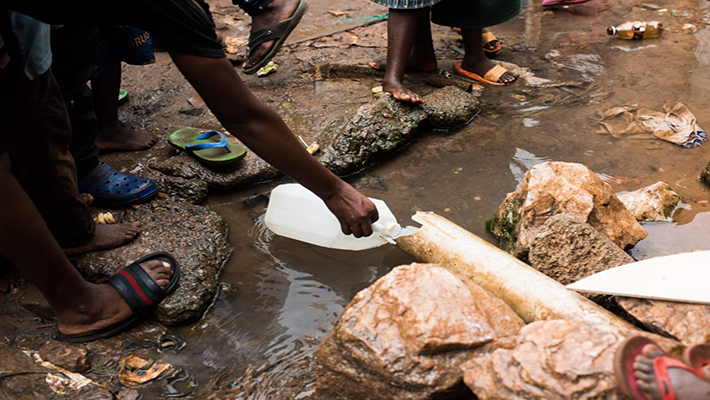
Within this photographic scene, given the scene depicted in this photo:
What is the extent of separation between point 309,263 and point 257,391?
72 centimetres

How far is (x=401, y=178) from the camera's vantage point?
294 centimetres

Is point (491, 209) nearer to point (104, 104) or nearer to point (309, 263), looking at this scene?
point (309, 263)

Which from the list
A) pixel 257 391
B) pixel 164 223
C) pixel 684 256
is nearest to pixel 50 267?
pixel 164 223

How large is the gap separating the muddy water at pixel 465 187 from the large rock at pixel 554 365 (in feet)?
2.44

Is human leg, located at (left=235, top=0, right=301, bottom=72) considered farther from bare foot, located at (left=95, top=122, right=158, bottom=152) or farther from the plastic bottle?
the plastic bottle

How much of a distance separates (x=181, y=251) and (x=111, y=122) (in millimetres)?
1113

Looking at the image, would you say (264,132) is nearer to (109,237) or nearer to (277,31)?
(277,31)

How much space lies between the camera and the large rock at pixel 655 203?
8.12 ft

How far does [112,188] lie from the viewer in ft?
8.43

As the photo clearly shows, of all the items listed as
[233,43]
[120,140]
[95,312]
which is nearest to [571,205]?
[95,312]

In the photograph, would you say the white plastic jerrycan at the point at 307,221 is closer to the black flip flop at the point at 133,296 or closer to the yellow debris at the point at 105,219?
the black flip flop at the point at 133,296

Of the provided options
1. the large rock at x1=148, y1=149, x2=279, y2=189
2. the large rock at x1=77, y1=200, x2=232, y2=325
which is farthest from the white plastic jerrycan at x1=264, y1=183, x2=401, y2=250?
the large rock at x1=148, y1=149, x2=279, y2=189

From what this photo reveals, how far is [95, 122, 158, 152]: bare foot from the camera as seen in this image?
2994 mm

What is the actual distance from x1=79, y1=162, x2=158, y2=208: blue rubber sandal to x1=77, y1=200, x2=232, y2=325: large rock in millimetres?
59
